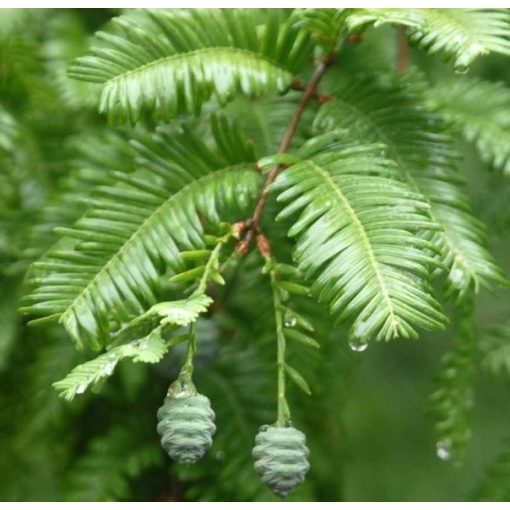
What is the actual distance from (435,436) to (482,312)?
0.89 ft

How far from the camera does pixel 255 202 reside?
85cm

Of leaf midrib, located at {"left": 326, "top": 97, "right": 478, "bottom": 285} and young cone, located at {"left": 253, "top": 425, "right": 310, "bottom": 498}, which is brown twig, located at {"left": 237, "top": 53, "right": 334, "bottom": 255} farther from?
young cone, located at {"left": 253, "top": 425, "right": 310, "bottom": 498}

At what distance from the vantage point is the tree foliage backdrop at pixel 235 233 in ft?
2.30

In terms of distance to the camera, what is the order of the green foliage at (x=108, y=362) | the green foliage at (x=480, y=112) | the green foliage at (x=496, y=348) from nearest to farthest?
the green foliage at (x=108, y=362) < the green foliage at (x=480, y=112) < the green foliage at (x=496, y=348)

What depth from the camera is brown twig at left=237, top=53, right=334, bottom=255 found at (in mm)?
787

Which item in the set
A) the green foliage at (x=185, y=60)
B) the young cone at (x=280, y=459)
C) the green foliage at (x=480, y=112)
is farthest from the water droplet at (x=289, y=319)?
the green foliage at (x=480, y=112)

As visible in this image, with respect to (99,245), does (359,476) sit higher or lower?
lower

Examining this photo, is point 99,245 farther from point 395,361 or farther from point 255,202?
point 395,361

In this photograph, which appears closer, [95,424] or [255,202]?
[255,202]

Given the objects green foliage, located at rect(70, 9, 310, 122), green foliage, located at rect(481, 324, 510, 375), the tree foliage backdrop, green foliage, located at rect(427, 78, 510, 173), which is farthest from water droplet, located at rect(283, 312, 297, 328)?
green foliage, located at rect(481, 324, 510, 375)

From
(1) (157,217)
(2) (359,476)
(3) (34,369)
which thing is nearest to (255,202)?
(1) (157,217)

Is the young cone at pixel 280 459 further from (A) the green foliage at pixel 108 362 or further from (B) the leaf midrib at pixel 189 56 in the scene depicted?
(B) the leaf midrib at pixel 189 56

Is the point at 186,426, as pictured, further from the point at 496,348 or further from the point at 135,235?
the point at 496,348

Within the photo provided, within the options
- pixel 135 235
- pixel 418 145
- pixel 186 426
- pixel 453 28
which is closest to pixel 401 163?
pixel 418 145
